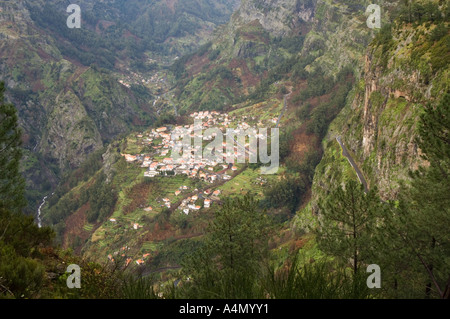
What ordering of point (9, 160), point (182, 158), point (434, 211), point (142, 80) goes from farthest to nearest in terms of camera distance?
point (142, 80)
point (182, 158)
point (9, 160)
point (434, 211)

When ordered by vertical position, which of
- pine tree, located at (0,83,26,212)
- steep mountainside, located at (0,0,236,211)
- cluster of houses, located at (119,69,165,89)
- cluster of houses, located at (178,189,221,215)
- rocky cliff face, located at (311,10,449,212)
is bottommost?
cluster of houses, located at (178,189,221,215)

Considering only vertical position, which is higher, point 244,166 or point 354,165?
point 244,166

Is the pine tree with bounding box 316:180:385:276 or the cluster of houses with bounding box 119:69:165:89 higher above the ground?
the cluster of houses with bounding box 119:69:165:89

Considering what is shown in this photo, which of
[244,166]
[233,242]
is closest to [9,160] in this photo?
[233,242]

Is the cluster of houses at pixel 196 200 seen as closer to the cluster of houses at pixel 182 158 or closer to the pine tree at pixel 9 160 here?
the cluster of houses at pixel 182 158

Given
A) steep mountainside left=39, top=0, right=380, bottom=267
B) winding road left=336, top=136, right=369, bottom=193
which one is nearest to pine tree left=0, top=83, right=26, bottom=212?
steep mountainside left=39, top=0, right=380, bottom=267

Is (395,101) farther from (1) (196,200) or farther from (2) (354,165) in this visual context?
(1) (196,200)

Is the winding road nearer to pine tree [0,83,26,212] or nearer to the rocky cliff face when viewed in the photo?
the rocky cliff face

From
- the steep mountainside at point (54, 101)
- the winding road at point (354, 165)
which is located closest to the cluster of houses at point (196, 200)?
the winding road at point (354, 165)

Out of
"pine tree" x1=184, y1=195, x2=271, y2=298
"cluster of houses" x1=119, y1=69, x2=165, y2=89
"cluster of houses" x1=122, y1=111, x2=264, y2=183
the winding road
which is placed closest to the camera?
"pine tree" x1=184, y1=195, x2=271, y2=298
